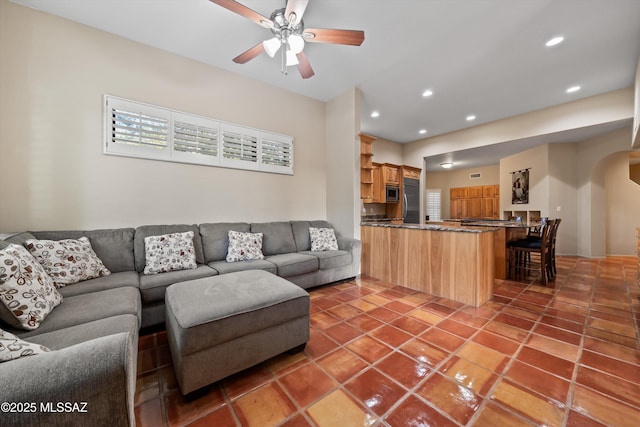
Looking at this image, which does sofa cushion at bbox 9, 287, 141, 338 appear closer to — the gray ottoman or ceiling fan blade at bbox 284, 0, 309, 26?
the gray ottoman

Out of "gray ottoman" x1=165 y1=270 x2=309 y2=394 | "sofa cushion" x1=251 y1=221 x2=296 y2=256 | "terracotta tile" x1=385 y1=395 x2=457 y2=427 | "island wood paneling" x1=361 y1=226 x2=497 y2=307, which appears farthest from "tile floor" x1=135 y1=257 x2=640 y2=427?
"sofa cushion" x1=251 y1=221 x2=296 y2=256

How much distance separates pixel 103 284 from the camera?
1.93 meters

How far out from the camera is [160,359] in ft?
5.79

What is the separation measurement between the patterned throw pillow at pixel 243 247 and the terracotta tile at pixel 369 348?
156 centimetres

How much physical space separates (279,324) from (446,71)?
387 centimetres

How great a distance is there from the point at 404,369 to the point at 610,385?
127 centimetres

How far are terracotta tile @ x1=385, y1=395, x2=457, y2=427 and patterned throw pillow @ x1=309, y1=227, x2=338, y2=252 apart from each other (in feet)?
7.64

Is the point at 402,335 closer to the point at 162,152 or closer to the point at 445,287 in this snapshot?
the point at 445,287

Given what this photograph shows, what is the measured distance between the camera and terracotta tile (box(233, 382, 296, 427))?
4.10 feet

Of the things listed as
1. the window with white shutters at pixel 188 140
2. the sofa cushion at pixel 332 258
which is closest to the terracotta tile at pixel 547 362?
the sofa cushion at pixel 332 258

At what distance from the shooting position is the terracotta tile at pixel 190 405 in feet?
4.14

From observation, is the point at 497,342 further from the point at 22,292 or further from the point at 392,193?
the point at 392,193

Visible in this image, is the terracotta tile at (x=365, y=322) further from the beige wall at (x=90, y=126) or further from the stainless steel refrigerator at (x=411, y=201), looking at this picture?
the stainless steel refrigerator at (x=411, y=201)

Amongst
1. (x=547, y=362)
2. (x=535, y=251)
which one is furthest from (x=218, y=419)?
(x=535, y=251)
